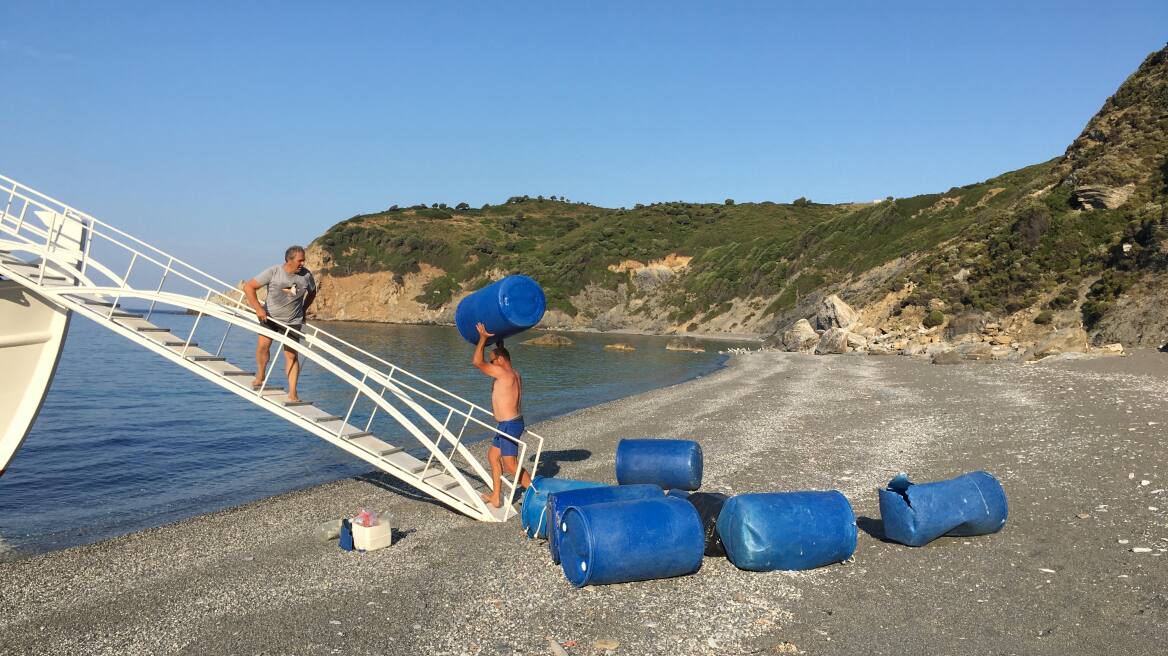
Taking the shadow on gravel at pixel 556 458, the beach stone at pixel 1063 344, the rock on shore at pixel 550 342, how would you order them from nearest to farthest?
the shadow on gravel at pixel 556 458 < the beach stone at pixel 1063 344 < the rock on shore at pixel 550 342

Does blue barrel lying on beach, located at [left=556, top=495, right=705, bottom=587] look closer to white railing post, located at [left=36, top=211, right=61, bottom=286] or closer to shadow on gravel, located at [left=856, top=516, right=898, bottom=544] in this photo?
shadow on gravel, located at [left=856, top=516, right=898, bottom=544]

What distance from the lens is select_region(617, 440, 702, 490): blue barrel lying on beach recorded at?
9.96 metres

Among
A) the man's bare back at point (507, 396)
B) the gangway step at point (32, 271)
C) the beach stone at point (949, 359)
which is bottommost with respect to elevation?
the beach stone at point (949, 359)

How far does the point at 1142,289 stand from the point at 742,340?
136ft

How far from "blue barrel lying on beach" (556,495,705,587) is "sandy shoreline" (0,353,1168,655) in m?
0.20

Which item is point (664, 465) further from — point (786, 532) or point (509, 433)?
point (786, 532)

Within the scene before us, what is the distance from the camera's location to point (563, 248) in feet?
385

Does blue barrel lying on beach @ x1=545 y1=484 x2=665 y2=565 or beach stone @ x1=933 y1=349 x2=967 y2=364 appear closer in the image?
blue barrel lying on beach @ x1=545 y1=484 x2=665 y2=565

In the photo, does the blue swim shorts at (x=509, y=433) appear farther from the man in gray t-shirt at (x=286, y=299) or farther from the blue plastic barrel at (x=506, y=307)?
the man in gray t-shirt at (x=286, y=299)

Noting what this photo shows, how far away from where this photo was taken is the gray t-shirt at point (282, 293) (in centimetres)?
Result: 995

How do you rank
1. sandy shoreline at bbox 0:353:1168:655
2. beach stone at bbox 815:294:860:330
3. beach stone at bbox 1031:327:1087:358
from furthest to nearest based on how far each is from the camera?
beach stone at bbox 815:294:860:330 < beach stone at bbox 1031:327:1087:358 < sandy shoreline at bbox 0:353:1168:655

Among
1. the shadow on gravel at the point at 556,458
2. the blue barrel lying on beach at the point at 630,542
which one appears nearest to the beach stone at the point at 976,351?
the shadow on gravel at the point at 556,458

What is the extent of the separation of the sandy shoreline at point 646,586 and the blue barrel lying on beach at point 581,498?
30 cm

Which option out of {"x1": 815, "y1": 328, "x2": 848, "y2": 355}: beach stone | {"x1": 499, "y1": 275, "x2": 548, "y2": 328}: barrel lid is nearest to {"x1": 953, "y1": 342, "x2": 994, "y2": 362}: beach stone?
{"x1": 815, "y1": 328, "x2": 848, "y2": 355}: beach stone
